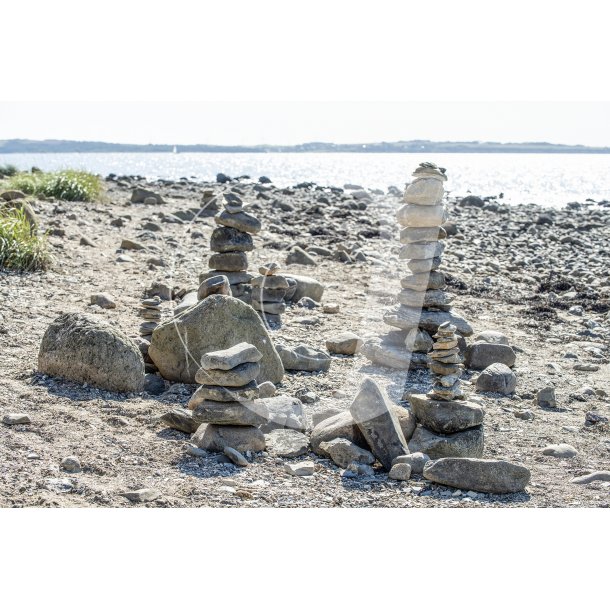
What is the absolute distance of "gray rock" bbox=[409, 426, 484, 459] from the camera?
255 inches

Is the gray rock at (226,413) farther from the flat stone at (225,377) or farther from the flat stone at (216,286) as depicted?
the flat stone at (216,286)

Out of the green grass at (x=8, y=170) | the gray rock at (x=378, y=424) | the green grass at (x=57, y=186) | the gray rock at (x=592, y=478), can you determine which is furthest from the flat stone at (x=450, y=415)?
the green grass at (x=8, y=170)

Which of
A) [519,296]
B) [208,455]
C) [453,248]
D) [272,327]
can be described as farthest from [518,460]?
[453,248]

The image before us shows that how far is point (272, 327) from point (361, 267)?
200 inches

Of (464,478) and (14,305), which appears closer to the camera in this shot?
(464,478)

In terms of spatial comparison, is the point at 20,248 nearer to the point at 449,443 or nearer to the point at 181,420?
the point at 181,420

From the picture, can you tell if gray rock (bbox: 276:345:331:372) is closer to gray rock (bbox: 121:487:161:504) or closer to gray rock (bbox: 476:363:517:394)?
gray rock (bbox: 476:363:517:394)

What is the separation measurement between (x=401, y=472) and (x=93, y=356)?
9.70ft

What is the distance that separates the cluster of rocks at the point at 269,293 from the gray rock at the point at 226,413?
4.06 metres

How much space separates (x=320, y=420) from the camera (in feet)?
22.7

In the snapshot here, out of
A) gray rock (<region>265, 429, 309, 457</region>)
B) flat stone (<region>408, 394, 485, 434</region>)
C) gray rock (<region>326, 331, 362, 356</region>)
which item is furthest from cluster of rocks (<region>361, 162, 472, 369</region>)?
gray rock (<region>265, 429, 309, 457</region>)

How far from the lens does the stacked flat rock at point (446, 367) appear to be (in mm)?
6613

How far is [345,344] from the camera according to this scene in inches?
370
